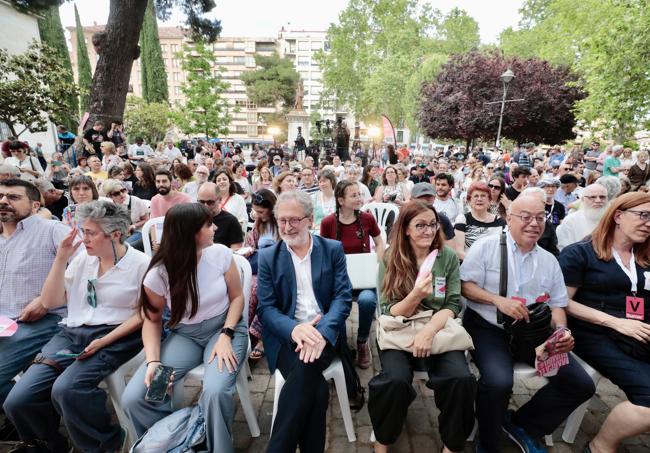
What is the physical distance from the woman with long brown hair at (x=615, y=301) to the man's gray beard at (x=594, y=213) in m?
1.24

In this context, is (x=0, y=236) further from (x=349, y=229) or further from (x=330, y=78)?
(x=330, y=78)

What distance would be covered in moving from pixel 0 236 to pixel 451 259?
10.9 feet

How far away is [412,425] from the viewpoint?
2.35 meters

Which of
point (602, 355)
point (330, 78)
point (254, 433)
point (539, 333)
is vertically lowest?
point (254, 433)

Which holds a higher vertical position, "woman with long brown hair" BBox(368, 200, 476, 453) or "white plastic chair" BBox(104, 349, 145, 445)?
"woman with long brown hair" BBox(368, 200, 476, 453)

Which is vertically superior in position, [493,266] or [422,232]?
[422,232]

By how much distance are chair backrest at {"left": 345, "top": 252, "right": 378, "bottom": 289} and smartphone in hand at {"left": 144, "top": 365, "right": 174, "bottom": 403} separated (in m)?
1.63

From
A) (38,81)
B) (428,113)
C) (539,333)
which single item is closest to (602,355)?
(539,333)

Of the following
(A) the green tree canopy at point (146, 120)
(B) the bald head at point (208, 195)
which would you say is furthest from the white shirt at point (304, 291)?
(A) the green tree canopy at point (146, 120)

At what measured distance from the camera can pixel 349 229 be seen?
3381 mm

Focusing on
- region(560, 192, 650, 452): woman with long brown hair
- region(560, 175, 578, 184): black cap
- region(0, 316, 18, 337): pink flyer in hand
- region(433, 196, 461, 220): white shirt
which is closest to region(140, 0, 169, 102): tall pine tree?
region(433, 196, 461, 220): white shirt

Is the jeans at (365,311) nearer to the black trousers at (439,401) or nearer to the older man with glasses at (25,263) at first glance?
the black trousers at (439,401)

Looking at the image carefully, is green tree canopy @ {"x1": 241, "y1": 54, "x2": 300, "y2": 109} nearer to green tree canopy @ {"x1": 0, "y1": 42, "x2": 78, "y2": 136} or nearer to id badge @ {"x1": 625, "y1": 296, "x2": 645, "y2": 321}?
green tree canopy @ {"x1": 0, "y1": 42, "x2": 78, "y2": 136}

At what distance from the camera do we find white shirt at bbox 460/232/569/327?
2260mm
